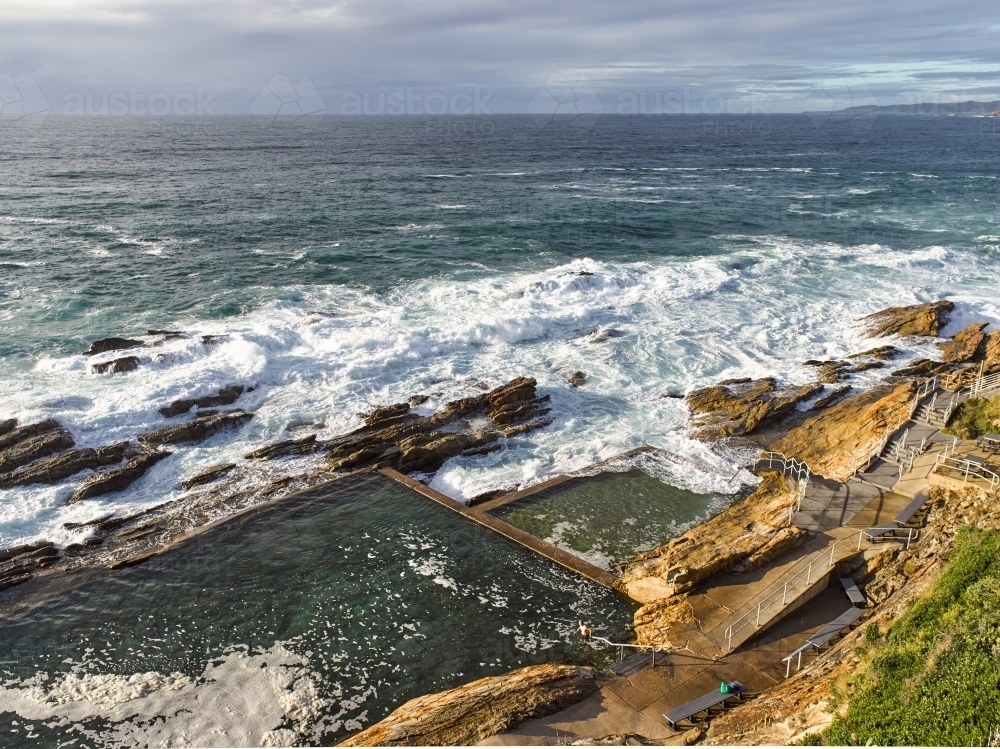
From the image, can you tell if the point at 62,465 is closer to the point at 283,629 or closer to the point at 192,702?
the point at 283,629

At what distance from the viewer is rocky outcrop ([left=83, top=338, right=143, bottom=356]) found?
3034 centimetres

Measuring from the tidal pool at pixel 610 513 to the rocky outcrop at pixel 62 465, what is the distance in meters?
12.9

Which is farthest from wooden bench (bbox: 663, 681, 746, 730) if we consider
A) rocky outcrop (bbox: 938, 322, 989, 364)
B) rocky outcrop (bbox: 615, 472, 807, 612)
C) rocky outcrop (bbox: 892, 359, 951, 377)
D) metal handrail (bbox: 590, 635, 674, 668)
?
rocky outcrop (bbox: 938, 322, 989, 364)

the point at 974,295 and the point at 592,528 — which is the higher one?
the point at 974,295

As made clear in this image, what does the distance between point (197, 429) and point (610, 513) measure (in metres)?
14.5

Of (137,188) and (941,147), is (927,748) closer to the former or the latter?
(137,188)

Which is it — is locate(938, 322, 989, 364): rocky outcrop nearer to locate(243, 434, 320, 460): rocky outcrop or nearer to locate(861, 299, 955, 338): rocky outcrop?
locate(861, 299, 955, 338): rocky outcrop

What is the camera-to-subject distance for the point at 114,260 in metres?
45.3

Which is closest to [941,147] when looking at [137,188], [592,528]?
[137,188]

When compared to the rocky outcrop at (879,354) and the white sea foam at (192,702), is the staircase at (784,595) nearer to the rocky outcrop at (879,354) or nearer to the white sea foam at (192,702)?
the white sea foam at (192,702)

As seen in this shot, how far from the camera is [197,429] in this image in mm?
24672

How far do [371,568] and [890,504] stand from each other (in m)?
13.5

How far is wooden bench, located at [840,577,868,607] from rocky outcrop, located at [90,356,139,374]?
26555 millimetres

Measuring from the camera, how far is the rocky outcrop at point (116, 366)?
28.6 meters
